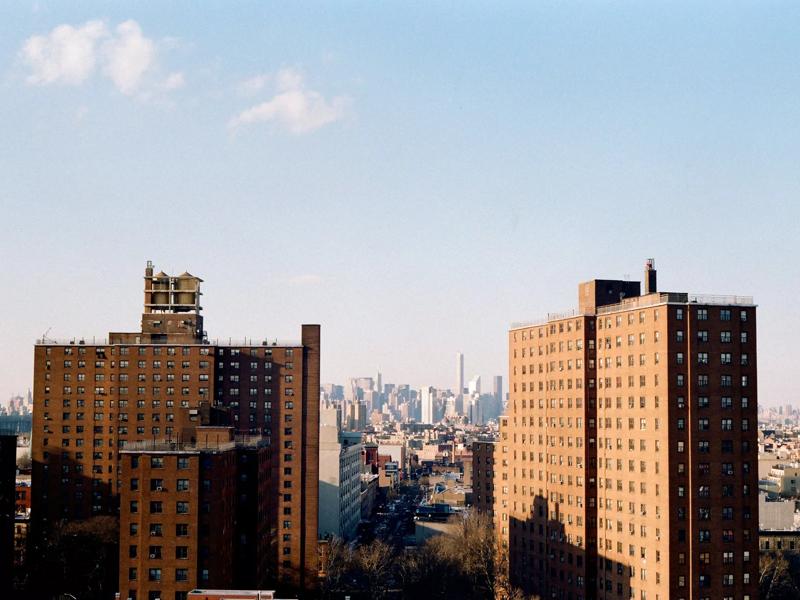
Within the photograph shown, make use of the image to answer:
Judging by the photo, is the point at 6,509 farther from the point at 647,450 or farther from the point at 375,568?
the point at 647,450

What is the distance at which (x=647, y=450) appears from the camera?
12138 centimetres

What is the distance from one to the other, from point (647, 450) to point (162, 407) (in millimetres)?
79744

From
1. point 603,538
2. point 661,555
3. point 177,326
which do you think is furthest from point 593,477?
point 177,326

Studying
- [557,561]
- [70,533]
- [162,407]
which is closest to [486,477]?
[557,561]

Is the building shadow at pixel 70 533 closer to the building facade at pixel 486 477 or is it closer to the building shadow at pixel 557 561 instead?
the building shadow at pixel 557 561

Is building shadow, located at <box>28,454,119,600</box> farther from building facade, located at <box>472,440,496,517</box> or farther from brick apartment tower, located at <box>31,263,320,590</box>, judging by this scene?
building facade, located at <box>472,440,496,517</box>

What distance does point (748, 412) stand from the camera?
11938 cm

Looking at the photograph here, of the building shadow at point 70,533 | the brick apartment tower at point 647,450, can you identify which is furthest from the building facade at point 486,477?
the building shadow at point 70,533

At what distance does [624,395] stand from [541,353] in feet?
74.5

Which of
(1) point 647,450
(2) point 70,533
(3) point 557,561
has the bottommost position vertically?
(3) point 557,561

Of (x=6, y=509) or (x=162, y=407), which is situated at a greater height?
(x=162, y=407)

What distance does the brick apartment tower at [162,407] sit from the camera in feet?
524

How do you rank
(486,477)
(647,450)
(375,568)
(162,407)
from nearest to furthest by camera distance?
(647,450) → (375,568) → (162,407) → (486,477)

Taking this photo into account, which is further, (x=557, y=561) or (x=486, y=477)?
(x=486, y=477)
